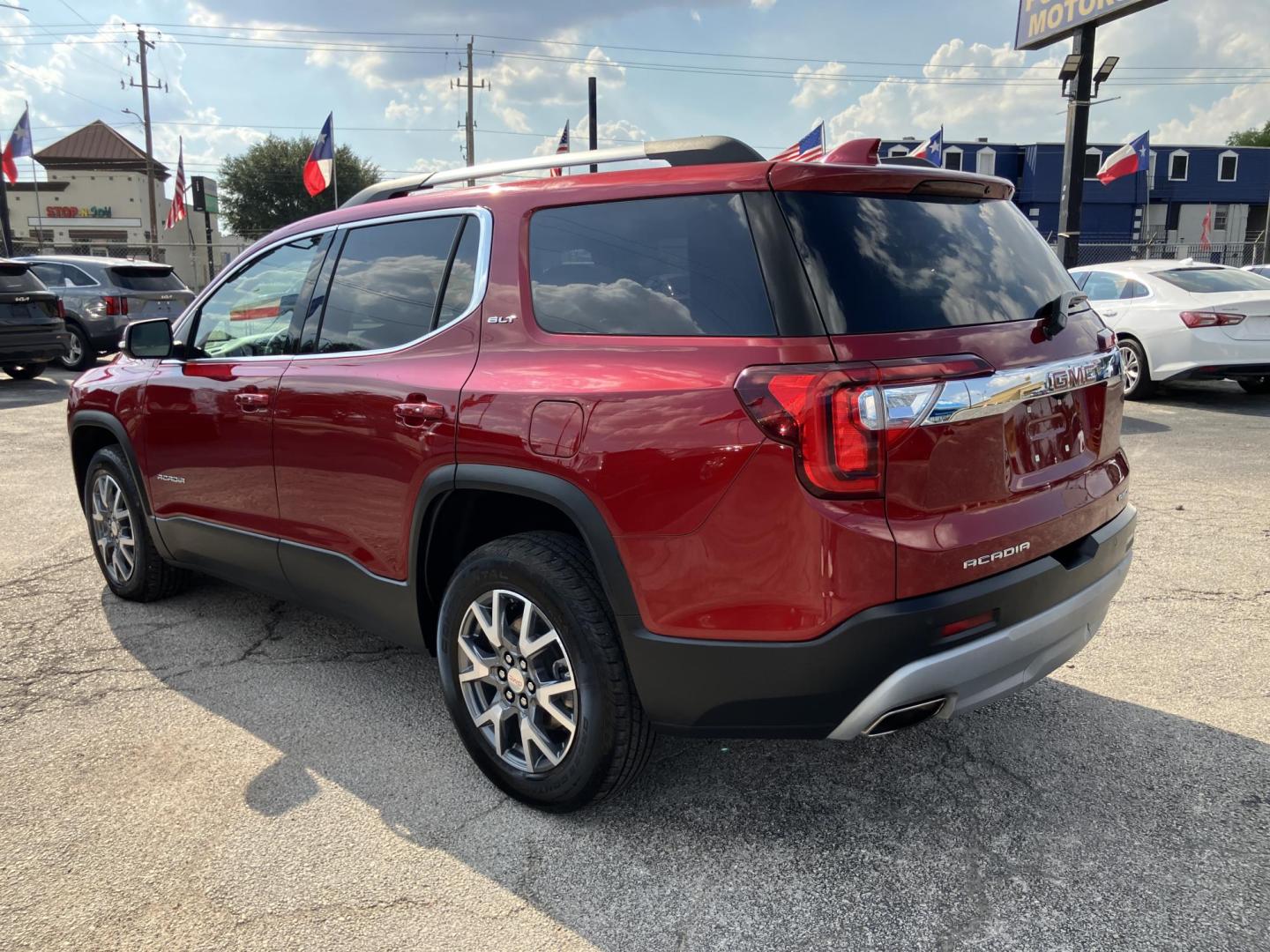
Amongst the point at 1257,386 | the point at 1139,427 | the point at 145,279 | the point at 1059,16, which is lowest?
the point at 1139,427

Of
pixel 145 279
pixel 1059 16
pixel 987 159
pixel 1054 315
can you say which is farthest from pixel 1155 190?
pixel 1054 315

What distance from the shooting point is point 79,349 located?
14.6m

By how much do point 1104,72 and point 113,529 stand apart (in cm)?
1371

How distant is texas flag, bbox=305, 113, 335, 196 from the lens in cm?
2108

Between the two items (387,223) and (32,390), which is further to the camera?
(32,390)

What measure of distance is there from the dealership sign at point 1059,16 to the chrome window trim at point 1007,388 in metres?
12.1

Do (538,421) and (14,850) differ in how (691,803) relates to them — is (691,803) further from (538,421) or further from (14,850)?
(14,850)

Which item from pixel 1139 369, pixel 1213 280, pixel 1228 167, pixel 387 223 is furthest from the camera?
pixel 1228 167

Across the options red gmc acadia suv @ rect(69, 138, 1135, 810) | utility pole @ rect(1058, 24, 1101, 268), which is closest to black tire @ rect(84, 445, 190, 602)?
red gmc acadia suv @ rect(69, 138, 1135, 810)

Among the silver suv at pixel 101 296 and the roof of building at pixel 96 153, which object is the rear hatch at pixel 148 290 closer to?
the silver suv at pixel 101 296

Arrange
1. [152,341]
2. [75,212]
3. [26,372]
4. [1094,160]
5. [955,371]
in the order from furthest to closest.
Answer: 1. [75,212]
2. [1094,160]
3. [26,372]
4. [152,341]
5. [955,371]

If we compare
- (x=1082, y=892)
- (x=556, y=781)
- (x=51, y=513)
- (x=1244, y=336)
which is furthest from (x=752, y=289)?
(x=1244, y=336)

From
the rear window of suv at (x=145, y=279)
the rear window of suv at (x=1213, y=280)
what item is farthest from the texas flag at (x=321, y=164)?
the rear window of suv at (x=1213, y=280)

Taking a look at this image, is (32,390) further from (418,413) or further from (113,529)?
(418,413)
